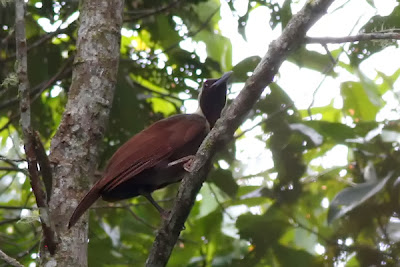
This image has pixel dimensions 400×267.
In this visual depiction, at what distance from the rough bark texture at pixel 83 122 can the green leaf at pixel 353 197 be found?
1138mm

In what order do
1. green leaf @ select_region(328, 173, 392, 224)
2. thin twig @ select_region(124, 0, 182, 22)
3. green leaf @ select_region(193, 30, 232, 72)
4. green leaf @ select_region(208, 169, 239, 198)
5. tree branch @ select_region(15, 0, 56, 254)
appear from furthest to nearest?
1. green leaf @ select_region(193, 30, 232, 72)
2. thin twig @ select_region(124, 0, 182, 22)
3. green leaf @ select_region(208, 169, 239, 198)
4. green leaf @ select_region(328, 173, 392, 224)
5. tree branch @ select_region(15, 0, 56, 254)

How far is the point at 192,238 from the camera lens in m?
4.06

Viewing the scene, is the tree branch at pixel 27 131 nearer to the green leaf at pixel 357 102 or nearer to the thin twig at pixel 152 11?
the thin twig at pixel 152 11

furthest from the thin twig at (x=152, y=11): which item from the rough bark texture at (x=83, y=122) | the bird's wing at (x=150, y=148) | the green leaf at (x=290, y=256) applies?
the green leaf at (x=290, y=256)

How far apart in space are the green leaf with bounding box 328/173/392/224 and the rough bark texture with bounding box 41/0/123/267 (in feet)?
3.73

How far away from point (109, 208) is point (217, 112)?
97cm

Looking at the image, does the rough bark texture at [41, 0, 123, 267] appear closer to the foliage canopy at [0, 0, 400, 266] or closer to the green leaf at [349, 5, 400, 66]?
the foliage canopy at [0, 0, 400, 266]

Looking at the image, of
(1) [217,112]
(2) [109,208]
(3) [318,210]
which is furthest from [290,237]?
(2) [109,208]

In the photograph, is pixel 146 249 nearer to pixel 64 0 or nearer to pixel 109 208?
pixel 109 208

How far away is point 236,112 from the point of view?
2508 millimetres

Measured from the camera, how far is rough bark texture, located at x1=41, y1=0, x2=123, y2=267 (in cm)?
275

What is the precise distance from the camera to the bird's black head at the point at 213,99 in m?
4.09

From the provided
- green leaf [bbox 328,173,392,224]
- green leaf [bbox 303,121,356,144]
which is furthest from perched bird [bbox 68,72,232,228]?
green leaf [bbox 328,173,392,224]

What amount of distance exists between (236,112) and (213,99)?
5.43 feet
